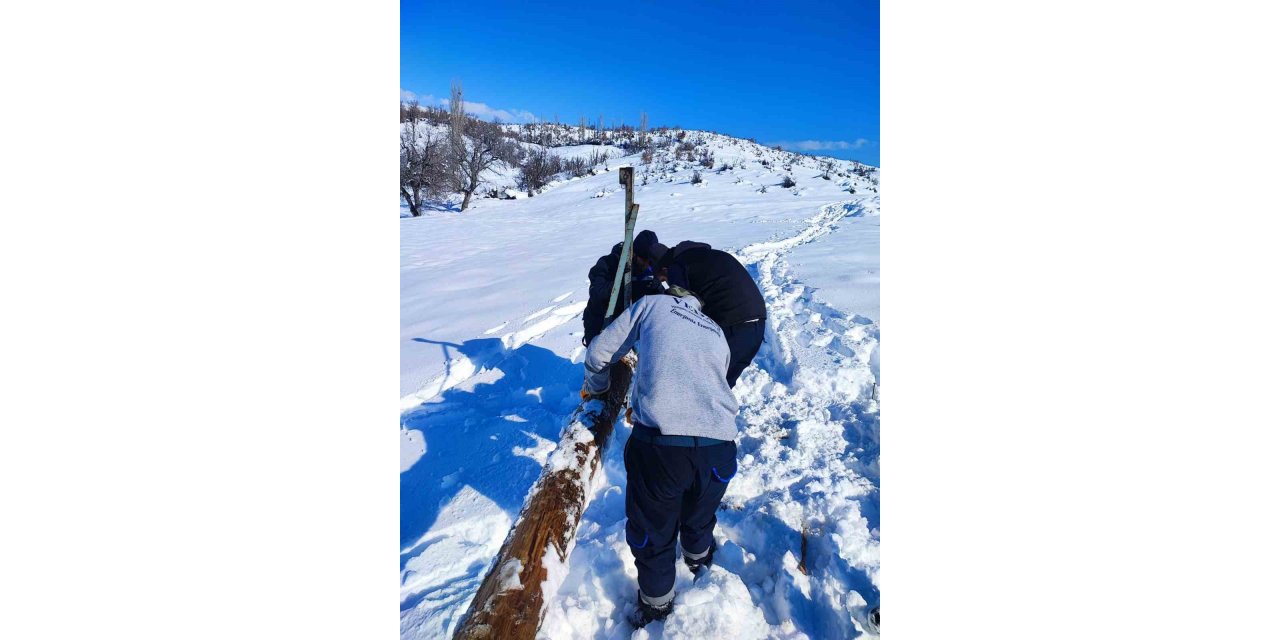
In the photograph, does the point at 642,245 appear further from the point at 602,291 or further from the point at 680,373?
the point at 680,373

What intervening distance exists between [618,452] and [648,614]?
1.16m

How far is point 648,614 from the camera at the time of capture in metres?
2.13

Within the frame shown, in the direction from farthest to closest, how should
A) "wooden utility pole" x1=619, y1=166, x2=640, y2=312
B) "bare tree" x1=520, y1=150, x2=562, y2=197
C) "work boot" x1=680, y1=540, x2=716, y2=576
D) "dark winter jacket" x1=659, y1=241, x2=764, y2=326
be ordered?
"bare tree" x1=520, y1=150, x2=562, y2=197, "dark winter jacket" x1=659, y1=241, x2=764, y2=326, "wooden utility pole" x1=619, y1=166, x2=640, y2=312, "work boot" x1=680, y1=540, x2=716, y2=576

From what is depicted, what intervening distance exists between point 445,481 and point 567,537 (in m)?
1.11

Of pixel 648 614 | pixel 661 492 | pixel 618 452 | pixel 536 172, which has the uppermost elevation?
pixel 536 172

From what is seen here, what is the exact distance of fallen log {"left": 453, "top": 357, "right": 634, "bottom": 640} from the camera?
1.70m

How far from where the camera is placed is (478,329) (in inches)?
213

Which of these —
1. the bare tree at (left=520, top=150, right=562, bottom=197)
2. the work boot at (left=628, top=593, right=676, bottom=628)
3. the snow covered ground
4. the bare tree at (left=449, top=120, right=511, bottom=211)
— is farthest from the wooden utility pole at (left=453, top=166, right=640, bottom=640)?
the bare tree at (left=520, top=150, right=562, bottom=197)

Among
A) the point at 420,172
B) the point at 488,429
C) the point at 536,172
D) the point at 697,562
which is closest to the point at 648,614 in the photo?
the point at 697,562

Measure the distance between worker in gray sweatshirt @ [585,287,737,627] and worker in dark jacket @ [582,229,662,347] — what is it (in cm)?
82

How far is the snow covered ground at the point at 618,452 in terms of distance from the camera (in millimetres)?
2168

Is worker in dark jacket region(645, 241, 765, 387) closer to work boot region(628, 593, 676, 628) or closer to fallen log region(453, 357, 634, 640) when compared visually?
fallen log region(453, 357, 634, 640)

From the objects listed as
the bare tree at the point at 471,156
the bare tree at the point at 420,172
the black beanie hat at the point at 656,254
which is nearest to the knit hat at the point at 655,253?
the black beanie hat at the point at 656,254

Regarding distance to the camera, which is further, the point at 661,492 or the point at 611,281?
the point at 611,281
